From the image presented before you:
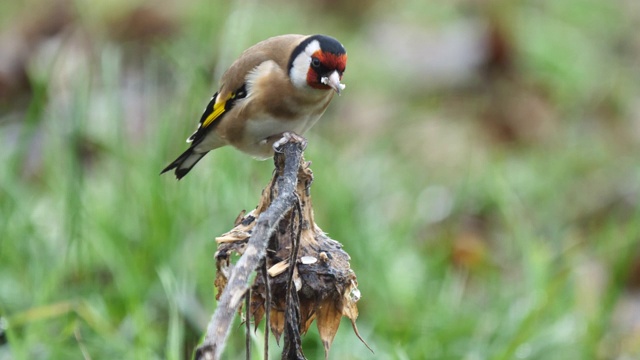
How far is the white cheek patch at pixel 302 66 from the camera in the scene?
8.64ft

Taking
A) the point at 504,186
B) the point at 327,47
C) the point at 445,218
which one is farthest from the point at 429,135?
the point at 327,47

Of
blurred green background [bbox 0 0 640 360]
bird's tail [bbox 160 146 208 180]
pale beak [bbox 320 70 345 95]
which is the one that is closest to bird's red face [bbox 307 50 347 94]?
pale beak [bbox 320 70 345 95]

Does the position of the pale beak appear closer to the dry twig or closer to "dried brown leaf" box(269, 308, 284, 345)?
the dry twig

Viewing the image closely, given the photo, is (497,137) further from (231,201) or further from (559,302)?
(231,201)

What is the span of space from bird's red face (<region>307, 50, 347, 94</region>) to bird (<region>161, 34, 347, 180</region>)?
30mm

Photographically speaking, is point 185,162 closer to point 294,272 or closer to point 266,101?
point 266,101

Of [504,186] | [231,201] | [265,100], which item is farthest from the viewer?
[504,186]

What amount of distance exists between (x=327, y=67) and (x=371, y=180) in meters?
1.94

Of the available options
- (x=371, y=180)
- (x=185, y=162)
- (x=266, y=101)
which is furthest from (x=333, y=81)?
(x=371, y=180)

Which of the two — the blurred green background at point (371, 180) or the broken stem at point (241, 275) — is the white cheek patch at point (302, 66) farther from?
the broken stem at point (241, 275)

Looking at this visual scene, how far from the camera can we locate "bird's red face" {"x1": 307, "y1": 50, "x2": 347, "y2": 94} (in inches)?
97.6

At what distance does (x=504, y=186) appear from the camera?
4023 millimetres

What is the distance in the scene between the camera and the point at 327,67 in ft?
8.40

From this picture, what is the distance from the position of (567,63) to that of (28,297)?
4480mm
